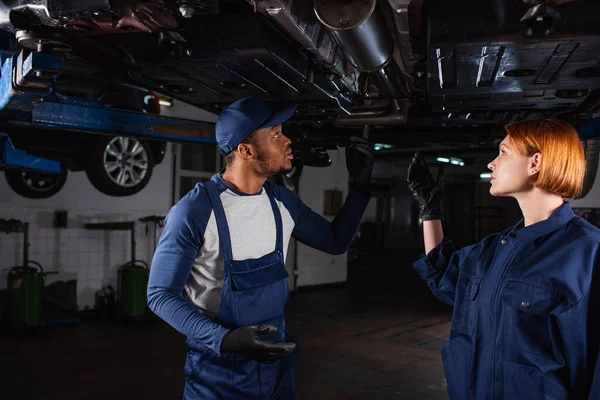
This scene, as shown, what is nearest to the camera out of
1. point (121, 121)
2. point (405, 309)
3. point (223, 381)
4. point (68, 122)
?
point (223, 381)

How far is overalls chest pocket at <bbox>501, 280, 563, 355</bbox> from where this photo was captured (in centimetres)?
123

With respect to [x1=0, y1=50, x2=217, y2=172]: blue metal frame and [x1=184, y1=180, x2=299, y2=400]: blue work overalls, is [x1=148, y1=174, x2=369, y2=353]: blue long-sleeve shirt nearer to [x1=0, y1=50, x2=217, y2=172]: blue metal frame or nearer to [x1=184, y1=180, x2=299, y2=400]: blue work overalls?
[x1=184, y1=180, x2=299, y2=400]: blue work overalls

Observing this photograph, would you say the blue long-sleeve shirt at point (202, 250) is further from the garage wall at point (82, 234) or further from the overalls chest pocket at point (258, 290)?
the garage wall at point (82, 234)

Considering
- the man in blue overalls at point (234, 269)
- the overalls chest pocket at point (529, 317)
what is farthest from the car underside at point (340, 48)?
the overalls chest pocket at point (529, 317)

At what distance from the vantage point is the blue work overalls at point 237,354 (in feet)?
5.04

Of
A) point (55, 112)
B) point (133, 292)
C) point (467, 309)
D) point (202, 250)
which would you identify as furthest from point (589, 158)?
point (133, 292)

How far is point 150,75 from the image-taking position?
1775mm

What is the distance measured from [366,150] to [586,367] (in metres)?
1.11

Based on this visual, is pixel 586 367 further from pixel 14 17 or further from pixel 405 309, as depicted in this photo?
pixel 405 309

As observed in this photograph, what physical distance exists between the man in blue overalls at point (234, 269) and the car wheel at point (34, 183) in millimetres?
4378

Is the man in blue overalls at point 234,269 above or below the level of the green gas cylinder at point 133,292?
above

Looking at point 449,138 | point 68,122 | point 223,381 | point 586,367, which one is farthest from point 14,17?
point 449,138

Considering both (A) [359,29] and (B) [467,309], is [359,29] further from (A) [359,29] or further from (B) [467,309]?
(B) [467,309]

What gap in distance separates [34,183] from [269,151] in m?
4.82
